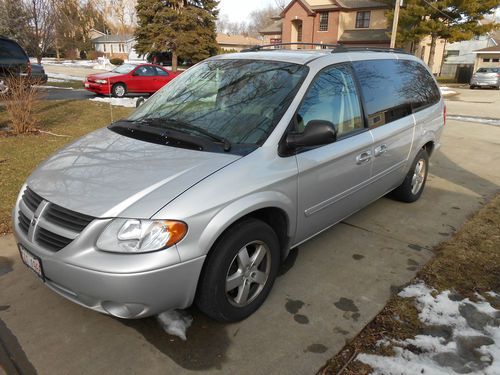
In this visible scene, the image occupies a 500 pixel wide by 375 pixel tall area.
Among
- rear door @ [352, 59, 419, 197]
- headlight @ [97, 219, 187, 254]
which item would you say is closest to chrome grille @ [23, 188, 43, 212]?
headlight @ [97, 219, 187, 254]

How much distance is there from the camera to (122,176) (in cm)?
250

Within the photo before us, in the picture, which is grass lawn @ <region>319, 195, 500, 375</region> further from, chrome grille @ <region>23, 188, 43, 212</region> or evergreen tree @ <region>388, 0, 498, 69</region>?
evergreen tree @ <region>388, 0, 498, 69</region>

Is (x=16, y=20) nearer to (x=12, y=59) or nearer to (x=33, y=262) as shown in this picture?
(x=12, y=59)

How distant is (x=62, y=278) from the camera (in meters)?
2.34

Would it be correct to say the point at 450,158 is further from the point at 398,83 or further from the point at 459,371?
the point at 459,371

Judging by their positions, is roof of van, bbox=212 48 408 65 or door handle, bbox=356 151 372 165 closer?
roof of van, bbox=212 48 408 65

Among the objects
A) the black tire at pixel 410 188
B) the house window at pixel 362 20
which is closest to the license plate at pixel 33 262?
the black tire at pixel 410 188

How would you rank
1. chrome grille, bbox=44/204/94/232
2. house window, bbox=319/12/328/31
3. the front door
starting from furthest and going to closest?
house window, bbox=319/12/328/31 → the front door → chrome grille, bbox=44/204/94/232

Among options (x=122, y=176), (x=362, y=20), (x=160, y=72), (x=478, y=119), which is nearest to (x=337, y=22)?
(x=362, y=20)

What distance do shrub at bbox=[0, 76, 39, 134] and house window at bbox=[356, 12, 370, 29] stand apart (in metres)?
36.1

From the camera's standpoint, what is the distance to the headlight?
2211 mm

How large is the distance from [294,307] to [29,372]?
1.75m

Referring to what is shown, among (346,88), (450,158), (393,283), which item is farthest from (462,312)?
(450,158)


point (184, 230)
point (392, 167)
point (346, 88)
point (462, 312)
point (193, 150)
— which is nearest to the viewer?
point (184, 230)
